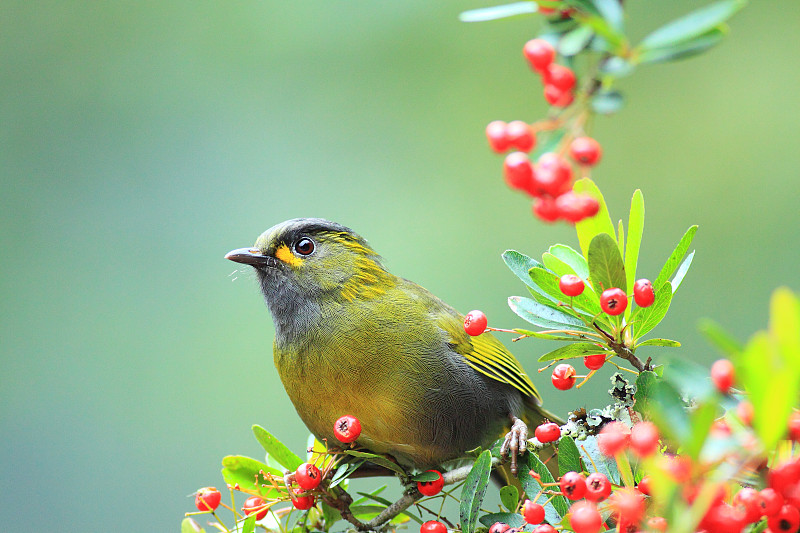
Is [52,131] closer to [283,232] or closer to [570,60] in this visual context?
[283,232]

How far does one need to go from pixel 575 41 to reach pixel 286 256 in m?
2.31

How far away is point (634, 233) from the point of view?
80.6 inches

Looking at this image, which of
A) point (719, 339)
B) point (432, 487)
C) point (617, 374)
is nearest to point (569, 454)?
point (617, 374)

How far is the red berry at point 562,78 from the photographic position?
1.29 meters

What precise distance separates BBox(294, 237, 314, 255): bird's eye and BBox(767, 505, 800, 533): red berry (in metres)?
2.44

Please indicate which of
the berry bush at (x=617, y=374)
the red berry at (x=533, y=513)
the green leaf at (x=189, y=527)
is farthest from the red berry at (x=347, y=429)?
the red berry at (x=533, y=513)

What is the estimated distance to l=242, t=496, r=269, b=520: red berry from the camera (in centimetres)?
227

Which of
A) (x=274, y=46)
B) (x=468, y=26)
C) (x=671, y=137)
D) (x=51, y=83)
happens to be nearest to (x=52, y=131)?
(x=51, y=83)

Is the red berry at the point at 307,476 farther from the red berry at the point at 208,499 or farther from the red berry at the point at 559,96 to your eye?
the red berry at the point at 559,96

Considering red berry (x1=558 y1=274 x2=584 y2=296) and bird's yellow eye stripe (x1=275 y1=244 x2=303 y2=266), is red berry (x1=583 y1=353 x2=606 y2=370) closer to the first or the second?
red berry (x1=558 y1=274 x2=584 y2=296)

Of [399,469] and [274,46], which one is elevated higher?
[274,46]

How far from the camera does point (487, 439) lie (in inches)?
125

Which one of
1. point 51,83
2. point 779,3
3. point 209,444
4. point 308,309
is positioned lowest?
point 209,444

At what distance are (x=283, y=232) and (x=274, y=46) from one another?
4.49 meters
